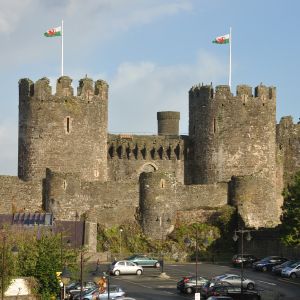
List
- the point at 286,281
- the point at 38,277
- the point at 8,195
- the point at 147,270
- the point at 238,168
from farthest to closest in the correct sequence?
the point at 238,168 → the point at 8,195 → the point at 147,270 → the point at 286,281 → the point at 38,277

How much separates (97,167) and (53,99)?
5960 mm

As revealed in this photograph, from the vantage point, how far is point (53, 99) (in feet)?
287

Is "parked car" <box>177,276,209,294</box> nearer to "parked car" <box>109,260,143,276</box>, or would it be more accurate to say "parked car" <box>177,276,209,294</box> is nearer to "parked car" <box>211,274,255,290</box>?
"parked car" <box>211,274,255,290</box>

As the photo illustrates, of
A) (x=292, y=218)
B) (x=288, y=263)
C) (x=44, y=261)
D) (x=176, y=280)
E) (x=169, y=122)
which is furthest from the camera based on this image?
(x=169, y=122)

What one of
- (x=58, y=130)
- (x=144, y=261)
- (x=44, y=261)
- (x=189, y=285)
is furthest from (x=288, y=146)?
(x=44, y=261)

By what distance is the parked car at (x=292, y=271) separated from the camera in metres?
72.1

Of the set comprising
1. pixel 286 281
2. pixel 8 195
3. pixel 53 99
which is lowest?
pixel 286 281

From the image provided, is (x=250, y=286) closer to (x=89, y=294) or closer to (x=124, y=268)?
(x=89, y=294)

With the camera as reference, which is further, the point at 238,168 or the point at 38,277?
the point at 238,168

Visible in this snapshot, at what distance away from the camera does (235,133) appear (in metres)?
91.1

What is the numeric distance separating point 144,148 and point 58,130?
823cm

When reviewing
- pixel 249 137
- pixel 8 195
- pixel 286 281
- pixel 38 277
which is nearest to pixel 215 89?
pixel 249 137

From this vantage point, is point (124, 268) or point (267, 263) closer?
point (124, 268)

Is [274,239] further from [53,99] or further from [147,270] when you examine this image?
[53,99]
